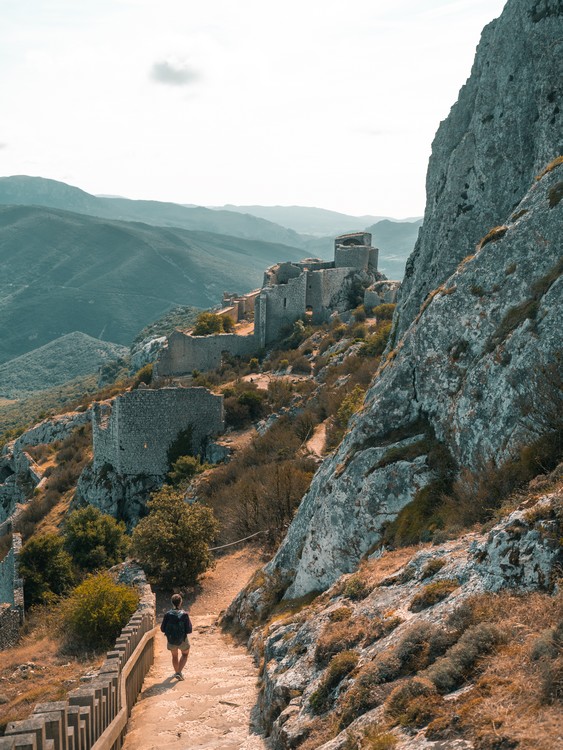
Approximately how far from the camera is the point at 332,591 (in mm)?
10125

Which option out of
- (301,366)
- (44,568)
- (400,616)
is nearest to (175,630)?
(400,616)

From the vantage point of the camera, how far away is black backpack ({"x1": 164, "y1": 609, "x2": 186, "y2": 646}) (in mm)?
11172

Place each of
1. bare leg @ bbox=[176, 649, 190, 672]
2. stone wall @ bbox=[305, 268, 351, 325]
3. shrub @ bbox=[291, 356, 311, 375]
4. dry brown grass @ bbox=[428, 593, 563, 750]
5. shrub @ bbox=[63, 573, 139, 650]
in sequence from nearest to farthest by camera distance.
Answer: dry brown grass @ bbox=[428, 593, 563, 750], bare leg @ bbox=[176, 649, 190, 672], shrub @ bbox=[63, 573, 139, 650], shrub @ bbox=[291, 356, 311, 375], stone wall @ bbox=[305, 268, 351, 325]

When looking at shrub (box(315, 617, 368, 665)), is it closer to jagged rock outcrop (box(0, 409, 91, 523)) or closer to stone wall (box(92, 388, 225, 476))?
stone wall (box(92, 388, 225, 476))

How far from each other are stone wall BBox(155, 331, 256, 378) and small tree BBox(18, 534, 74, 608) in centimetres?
1791

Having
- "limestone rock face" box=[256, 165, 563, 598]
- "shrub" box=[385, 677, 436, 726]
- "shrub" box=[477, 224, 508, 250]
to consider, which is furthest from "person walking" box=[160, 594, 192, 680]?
"shrub" box=[477, 224, 508, 250]

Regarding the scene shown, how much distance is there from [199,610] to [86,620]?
3.99m

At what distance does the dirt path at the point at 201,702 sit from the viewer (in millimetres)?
8047

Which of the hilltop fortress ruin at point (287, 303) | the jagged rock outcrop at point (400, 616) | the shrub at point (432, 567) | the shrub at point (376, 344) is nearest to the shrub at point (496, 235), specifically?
the jagged rock outcrop at point (400, 616)

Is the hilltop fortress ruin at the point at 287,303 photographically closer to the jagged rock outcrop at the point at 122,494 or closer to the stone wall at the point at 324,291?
the stone wall at the point at 324,291

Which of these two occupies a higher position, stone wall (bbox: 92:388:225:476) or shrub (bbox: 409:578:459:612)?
shrub (bbox: 409:578:459:612)

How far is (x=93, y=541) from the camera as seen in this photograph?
2367 centimetres

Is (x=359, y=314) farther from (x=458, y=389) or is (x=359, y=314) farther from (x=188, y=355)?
(x=458, y=389)

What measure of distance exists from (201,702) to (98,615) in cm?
524
